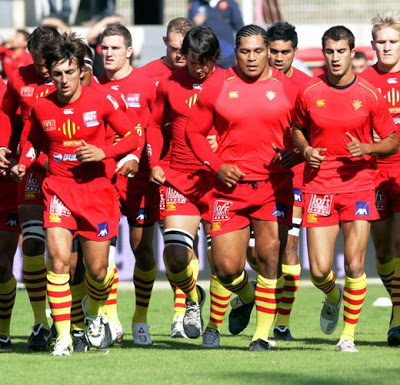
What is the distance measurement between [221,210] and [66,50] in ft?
5.83

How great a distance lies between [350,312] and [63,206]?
8.05 feet

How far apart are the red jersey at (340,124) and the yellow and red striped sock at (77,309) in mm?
2238

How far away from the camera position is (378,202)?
11.9m

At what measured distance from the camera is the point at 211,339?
11.6m

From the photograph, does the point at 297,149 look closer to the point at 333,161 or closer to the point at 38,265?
the point at 333,161

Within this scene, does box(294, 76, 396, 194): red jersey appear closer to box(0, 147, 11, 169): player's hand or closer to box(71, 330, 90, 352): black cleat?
box(71, 330, 90, 352): black cleat

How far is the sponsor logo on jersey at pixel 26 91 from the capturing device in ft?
38.2

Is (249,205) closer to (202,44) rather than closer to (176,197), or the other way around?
(176,197)

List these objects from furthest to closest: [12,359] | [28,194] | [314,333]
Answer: [314,333] < [28,194] < [12,359]

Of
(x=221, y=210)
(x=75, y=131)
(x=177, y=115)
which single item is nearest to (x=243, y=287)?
(x=221, y=210)

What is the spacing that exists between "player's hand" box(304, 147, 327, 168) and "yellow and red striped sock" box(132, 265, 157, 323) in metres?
2.45

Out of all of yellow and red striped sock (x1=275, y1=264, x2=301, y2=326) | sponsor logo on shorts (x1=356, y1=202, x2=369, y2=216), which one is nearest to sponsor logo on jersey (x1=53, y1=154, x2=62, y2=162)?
sponsor logo on shorts (x1=356, y1=202, x2=369, y2=216)

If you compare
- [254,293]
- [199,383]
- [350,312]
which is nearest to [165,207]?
[254,293]

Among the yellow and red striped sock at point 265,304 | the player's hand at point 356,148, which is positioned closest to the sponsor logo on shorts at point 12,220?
the yellow and red striped sock at point 265,304
